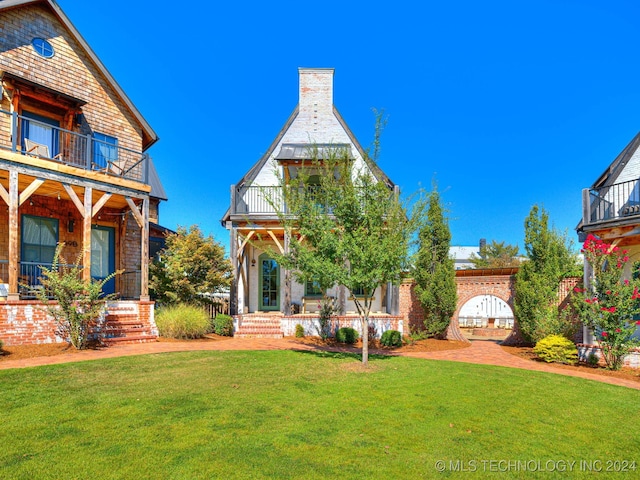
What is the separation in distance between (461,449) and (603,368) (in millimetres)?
7818

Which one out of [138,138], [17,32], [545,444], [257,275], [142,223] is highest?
[17,32]

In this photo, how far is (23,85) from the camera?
11.1m

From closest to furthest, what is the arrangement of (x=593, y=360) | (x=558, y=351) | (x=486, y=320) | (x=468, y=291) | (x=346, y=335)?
1. (x=593, y=360)
2. (x=558, y=351)
3. (x=346, y=335)
4. (x=468, y=291)
5. (x=486, y=320)

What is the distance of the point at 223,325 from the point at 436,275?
7.63 metres

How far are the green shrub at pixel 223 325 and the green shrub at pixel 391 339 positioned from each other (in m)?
5.25

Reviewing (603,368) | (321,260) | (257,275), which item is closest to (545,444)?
(321,260)

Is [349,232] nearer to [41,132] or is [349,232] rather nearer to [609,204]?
[609,204]

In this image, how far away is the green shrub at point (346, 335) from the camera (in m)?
12.9

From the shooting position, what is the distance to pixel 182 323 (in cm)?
1173

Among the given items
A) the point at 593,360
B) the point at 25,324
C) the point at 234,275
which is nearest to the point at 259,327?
the point at 234,275

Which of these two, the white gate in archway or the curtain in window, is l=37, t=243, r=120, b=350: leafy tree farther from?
the white gate in archway

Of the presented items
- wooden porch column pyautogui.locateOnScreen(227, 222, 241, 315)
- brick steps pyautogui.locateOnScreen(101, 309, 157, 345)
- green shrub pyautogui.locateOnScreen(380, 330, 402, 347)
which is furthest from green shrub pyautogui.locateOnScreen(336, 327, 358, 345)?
brick steps pyautogui.locateOnScreen(101, 309, 157, 345)

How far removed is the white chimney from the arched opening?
34.7 feet

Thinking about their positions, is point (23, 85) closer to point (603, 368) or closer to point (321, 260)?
point (321, 260)
